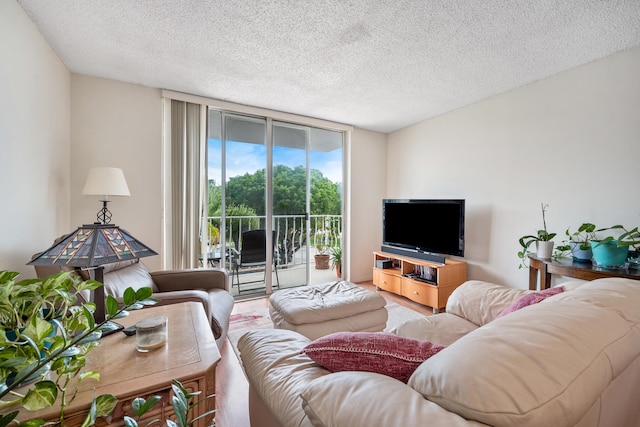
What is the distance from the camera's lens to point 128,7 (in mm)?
1693

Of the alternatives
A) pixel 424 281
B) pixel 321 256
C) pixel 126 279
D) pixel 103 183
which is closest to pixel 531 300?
pixel 424 281

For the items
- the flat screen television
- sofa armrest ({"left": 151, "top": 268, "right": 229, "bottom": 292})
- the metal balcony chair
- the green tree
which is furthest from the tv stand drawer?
sofa armrest ({"left": 151, "top": 268, "right": 229, "bottom": 292})

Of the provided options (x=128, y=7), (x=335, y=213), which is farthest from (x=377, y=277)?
(x=128, y=7)

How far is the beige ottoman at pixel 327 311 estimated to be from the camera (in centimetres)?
188

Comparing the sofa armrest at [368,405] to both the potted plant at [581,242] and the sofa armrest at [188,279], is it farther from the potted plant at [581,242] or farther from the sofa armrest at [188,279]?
the potted plant at [581,242]

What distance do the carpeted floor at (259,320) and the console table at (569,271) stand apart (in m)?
1.14

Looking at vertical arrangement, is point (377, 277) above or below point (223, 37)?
below

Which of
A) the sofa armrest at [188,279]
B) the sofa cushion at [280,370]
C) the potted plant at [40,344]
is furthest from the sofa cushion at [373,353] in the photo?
the sofa armrest at [188,279]

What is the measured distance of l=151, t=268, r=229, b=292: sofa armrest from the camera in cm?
220

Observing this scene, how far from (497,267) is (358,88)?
7.93 ft

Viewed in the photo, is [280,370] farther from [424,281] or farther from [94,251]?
[424,281]

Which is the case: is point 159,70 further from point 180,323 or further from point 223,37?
point 180,323

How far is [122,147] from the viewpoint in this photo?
8.87ft

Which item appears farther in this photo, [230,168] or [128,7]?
[230,168]
